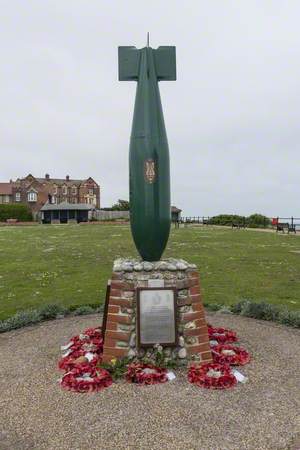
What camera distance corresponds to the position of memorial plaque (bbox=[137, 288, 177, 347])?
6.08 metres

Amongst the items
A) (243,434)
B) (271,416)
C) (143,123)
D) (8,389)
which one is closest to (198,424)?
(243,434)

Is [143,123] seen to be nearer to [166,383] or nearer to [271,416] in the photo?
[166,383]

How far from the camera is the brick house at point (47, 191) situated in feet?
259

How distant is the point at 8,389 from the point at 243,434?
3.27 m

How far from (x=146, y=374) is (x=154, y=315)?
0.93 meters

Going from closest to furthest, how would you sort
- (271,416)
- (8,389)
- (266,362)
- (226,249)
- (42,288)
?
(271,416) → (8,389) → (266,362) → (42,288) → (226,249)

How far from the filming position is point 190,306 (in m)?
6.28

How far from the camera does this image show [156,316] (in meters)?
6.09

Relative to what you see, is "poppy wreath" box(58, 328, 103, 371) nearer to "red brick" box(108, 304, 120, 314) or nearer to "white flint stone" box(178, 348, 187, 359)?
"red brick" box(108, 304, 120, 314)

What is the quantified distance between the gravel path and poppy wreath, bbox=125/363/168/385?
0.45 ft

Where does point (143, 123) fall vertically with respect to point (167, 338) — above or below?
above

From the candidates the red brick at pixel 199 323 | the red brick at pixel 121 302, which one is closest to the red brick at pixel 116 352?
the red brick at pixel 121 302

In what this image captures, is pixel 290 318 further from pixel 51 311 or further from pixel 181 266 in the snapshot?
pixel 51 311

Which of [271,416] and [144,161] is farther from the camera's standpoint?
[144,161]
